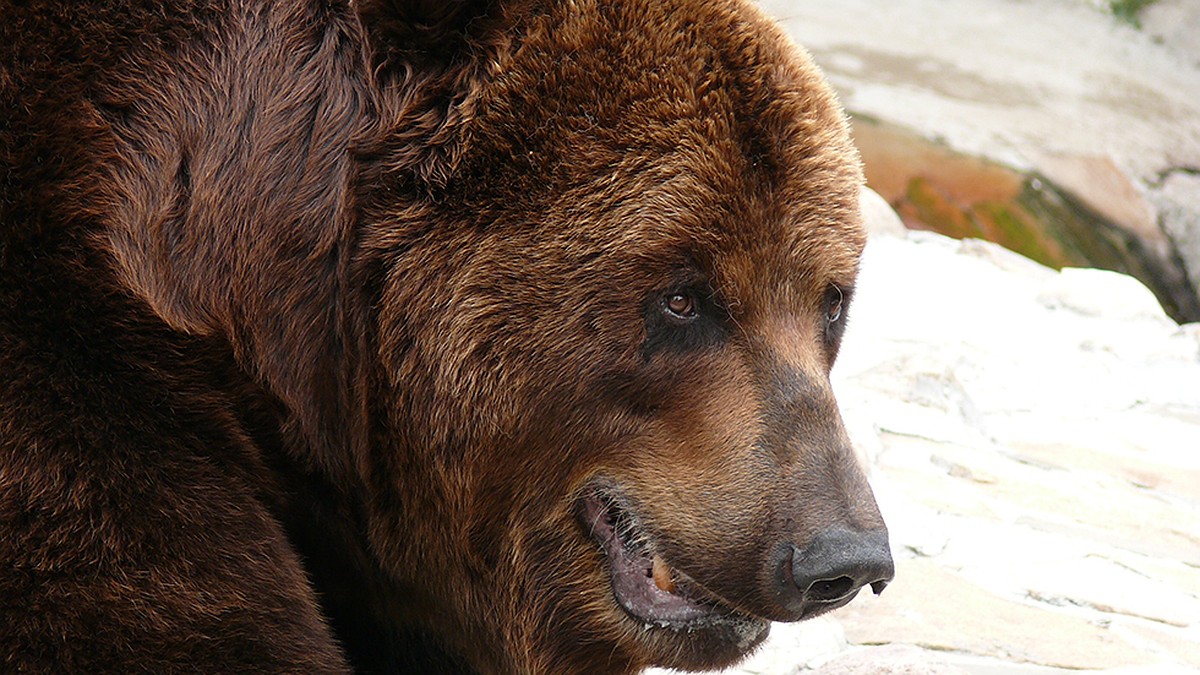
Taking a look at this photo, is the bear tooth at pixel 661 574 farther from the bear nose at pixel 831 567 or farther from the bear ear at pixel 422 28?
the bear ear at pixel 422 28

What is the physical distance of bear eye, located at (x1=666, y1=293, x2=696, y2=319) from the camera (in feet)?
9.35

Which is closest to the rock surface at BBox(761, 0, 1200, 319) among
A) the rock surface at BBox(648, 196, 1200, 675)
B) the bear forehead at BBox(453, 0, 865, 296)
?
the rock surface at BBox(648, 196, 1200, 675)

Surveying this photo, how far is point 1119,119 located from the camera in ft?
41.0

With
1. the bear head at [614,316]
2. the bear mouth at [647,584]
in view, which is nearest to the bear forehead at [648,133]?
the bear head at [614,316]

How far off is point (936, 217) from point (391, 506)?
25.5 ft

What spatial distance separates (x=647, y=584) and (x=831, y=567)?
43 centimetres

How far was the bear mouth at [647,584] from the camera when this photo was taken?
2.94 metres

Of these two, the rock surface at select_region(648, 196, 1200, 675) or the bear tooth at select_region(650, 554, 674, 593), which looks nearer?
the bear tooth at select_region(650, 554, 674, 593)

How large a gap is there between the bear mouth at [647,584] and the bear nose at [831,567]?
21cm

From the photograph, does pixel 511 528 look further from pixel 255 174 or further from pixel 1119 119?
pixel 1119 119

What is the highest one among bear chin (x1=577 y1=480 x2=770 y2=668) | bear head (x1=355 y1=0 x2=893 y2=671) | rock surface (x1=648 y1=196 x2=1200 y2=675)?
bear head (x1=355 y1=0 x2=893 y2=671)

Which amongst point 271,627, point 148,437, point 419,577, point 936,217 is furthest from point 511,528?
point 936,217

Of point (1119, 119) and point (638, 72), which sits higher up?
point (638, 72)

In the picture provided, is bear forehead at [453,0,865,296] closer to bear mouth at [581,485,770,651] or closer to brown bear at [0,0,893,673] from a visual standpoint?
brown bear at [0,0,893,673]
